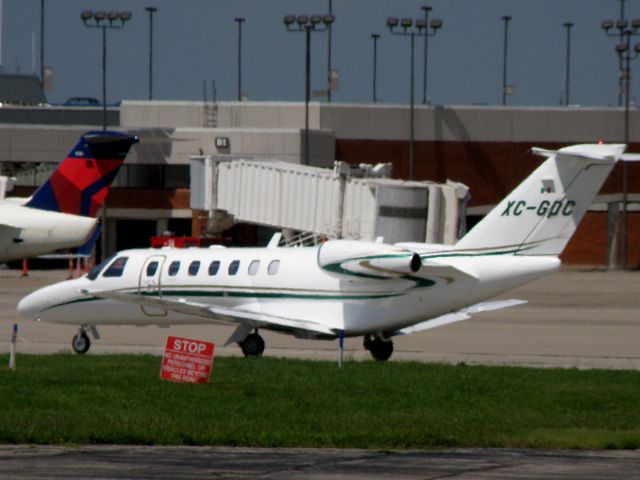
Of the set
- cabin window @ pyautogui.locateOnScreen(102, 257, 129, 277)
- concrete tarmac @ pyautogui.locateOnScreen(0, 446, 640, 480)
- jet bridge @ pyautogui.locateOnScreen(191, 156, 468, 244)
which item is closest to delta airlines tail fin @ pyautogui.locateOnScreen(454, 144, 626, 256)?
cabin window @ pyautogui.locateOnScreen(102, 257, 129, 277)

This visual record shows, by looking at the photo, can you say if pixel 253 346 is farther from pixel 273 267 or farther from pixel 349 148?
pixel 349 148

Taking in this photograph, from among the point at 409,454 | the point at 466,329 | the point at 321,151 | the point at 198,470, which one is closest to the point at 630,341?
the point at 466,329

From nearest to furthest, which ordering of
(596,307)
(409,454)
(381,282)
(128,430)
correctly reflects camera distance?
(409,454), (128,430), (381,282), (596,307)

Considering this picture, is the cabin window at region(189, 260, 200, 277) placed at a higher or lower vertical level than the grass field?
higher

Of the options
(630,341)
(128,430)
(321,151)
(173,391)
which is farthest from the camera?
(321,151)

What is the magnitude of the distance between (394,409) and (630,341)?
47.9 feet

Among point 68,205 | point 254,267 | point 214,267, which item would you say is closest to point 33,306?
point 214,267

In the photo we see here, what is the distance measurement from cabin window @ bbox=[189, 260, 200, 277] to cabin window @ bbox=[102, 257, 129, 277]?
62.8 inches

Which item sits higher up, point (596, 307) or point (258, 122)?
point (258, 122)

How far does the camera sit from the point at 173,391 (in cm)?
2225

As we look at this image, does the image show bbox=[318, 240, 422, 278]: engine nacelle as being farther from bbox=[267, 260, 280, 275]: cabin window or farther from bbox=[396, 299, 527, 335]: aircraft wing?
bbox=[396, 299, 527, 335]: aircraft wing

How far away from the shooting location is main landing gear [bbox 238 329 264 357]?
29969mm

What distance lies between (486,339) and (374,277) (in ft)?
21.2

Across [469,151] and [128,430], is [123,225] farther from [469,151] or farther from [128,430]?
[128,430]
